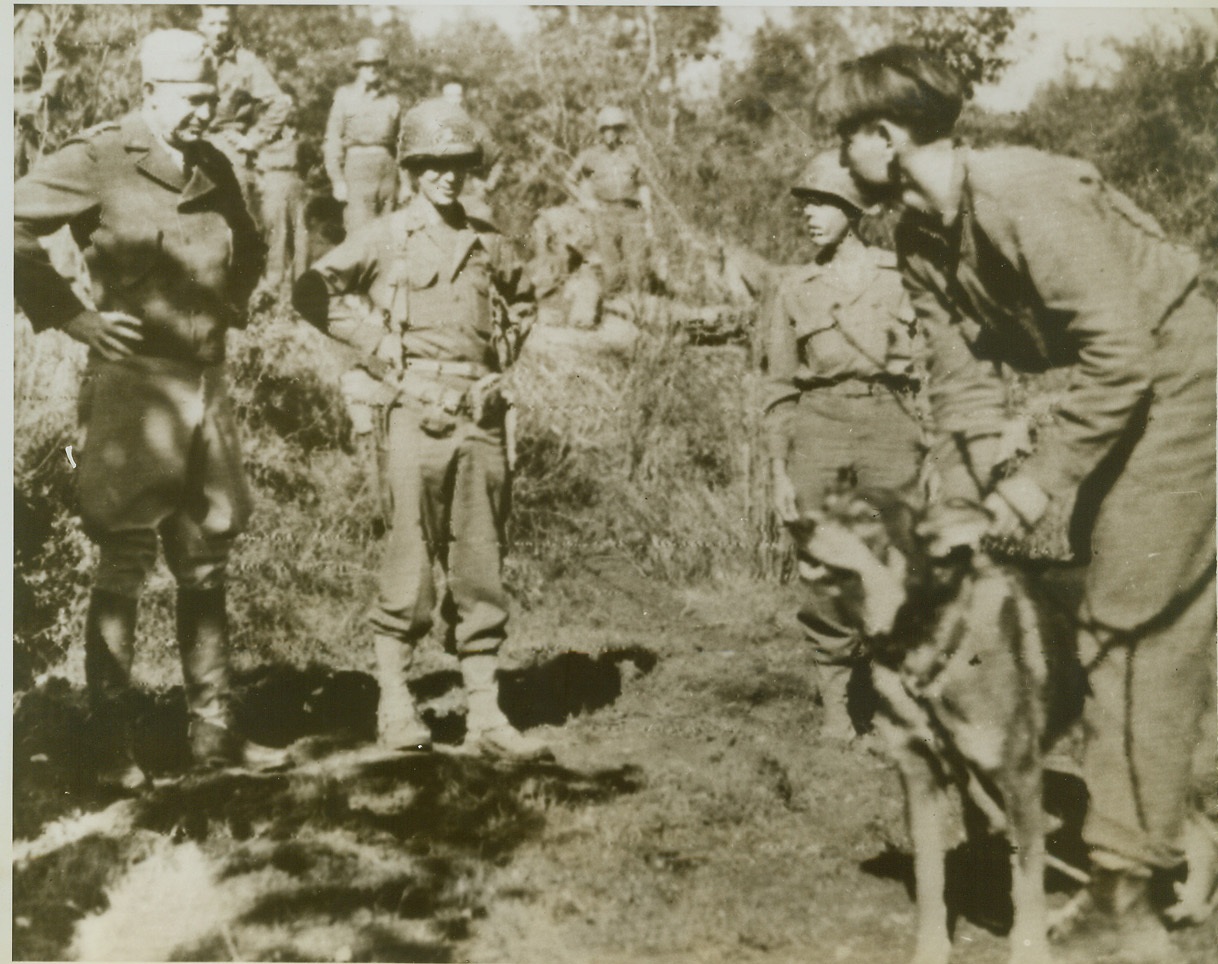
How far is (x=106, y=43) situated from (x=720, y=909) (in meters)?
3.43

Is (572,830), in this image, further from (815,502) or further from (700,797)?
(815,502)

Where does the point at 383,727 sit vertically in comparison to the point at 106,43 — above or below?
below

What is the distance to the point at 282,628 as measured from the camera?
396 cm

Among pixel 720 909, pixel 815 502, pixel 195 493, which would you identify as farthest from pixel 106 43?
pixel 720 909

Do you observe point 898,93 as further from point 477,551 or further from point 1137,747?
point 1137,747

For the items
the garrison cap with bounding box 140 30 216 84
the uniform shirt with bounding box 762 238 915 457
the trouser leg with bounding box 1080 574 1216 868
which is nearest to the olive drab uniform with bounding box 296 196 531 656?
the garrison cap with bounding box 140 30 216 84

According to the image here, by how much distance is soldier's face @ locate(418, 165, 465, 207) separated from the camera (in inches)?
153

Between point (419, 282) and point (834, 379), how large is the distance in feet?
4.47

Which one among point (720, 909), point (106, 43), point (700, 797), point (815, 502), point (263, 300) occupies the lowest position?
point (720, 909)

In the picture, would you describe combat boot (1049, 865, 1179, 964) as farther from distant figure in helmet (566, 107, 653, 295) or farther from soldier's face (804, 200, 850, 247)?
distant figure in helmet (566, 107, 653, 295)

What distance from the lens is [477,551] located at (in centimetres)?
392

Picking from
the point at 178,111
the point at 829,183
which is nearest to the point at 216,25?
the point at 178,111

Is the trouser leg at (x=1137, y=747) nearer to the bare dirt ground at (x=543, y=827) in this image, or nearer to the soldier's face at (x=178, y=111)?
the bare dirt ground at (x=543, y=827)

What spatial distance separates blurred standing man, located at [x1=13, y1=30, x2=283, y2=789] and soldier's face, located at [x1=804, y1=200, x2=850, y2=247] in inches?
71.2
